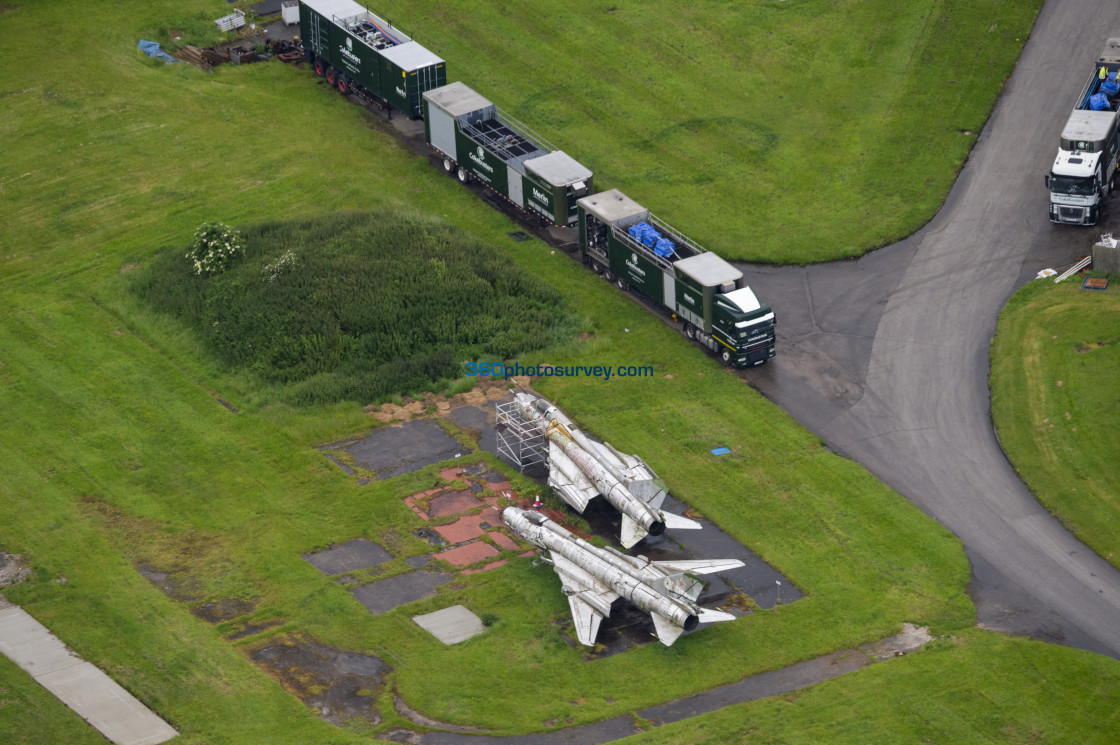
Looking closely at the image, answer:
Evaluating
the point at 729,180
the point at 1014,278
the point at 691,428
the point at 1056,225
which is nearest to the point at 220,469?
Result: the point at 691,428

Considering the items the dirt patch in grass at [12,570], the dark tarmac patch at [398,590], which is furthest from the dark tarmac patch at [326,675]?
the dirt patch in grass at [12,570]

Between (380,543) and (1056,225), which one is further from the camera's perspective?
(1056,225)

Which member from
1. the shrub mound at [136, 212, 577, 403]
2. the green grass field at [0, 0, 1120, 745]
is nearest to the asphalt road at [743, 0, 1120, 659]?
the green grass field at [0, 0, 1120, 745]

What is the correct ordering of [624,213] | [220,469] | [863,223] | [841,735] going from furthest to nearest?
[863,223] < [624,213] < [220,469] < [841,735]

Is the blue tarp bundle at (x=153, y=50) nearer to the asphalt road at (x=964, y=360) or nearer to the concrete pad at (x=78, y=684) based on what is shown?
the asphalt road at (x=964, y=360)

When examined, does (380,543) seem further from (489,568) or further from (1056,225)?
(1056,225)

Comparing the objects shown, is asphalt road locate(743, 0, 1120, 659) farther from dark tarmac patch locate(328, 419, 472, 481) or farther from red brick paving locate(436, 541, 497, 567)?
red brick paving locate(436, 541, 497, 567)

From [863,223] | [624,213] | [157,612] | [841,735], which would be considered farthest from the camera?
[863,223]
